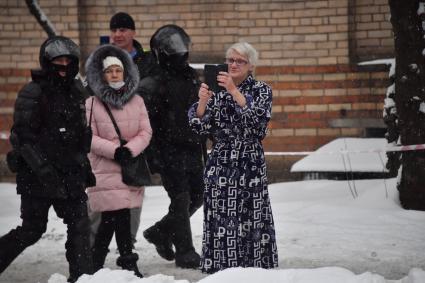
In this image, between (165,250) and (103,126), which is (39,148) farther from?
(165,250)

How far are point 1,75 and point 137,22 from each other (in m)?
1.86

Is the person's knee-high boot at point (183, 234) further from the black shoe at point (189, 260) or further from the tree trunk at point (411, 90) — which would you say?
the tree trunk at point (411, 90)

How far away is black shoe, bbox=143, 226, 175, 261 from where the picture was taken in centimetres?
656

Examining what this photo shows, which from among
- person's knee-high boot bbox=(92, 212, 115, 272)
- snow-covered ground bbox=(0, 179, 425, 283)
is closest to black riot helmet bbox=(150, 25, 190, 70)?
person's knee-high boot bbox=(92, 212, 115, 272)

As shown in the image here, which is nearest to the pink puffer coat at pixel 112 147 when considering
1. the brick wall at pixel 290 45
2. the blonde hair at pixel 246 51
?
the blonde hair at pixel 246 51

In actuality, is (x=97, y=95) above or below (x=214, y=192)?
above

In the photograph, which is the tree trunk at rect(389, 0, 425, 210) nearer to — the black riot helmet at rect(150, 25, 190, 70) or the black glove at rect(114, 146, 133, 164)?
the black riot helmet at rect(150, 25, 190, 70)

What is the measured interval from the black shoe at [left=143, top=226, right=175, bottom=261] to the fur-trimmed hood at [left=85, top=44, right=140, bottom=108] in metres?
1.18

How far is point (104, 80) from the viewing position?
5902 millimetres

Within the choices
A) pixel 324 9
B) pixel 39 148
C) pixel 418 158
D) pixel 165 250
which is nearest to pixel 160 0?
pixel 324 9

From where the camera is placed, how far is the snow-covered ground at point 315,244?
475 centimetres

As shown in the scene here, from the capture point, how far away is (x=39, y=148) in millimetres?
5312

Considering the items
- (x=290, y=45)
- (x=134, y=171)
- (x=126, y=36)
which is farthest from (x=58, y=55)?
(x=290, y=45)

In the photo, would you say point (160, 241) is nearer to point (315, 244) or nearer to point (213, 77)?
point (315, 244)
